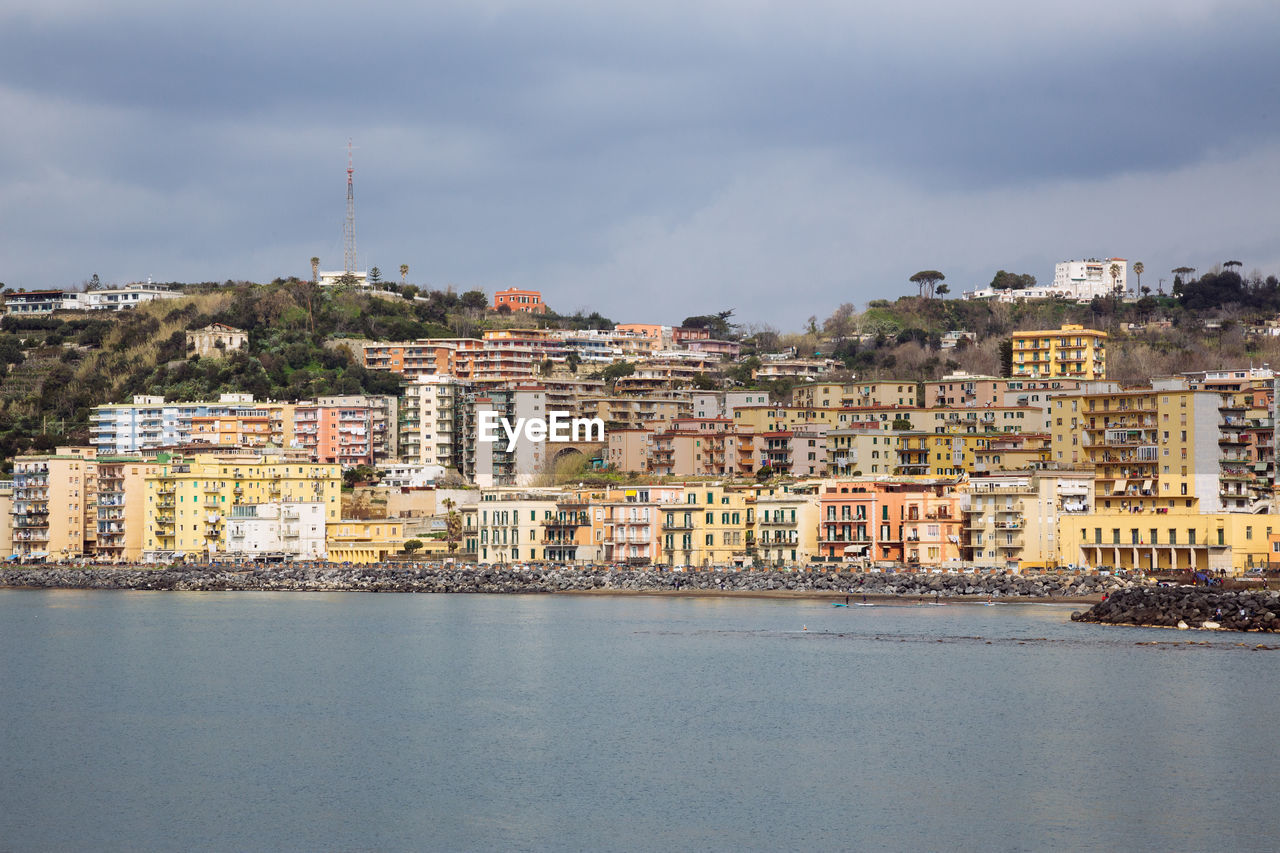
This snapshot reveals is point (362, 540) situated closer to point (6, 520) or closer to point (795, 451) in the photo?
point (6, 520)

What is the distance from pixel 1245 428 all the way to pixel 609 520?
96.3ft

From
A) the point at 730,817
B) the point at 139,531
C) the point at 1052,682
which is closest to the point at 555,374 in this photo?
the point at 139,531

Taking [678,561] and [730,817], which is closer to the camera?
[730,817]

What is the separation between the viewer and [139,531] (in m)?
82.4

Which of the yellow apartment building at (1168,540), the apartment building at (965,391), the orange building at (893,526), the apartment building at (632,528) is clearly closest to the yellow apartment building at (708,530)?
the apartment building at (632,528)

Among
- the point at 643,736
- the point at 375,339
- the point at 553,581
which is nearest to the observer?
the point at 643,736

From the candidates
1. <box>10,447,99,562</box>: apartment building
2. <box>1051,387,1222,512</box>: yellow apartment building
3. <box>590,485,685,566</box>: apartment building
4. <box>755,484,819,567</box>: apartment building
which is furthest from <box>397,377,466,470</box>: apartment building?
<box>1051,387,1222,512</box>: yellow apartment building

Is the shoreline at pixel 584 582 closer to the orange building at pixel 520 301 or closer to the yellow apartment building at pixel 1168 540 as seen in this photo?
the yellow apartment building at pixel 1168 540

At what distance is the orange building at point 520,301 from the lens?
133m

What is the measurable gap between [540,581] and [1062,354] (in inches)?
1728

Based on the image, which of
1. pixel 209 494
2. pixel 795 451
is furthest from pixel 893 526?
pixel 209 494

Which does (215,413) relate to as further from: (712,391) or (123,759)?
(123,759)

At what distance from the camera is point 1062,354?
98562mm

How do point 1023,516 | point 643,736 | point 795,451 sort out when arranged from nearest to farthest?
point 643,736 < point 1023,516 < point 795,451
